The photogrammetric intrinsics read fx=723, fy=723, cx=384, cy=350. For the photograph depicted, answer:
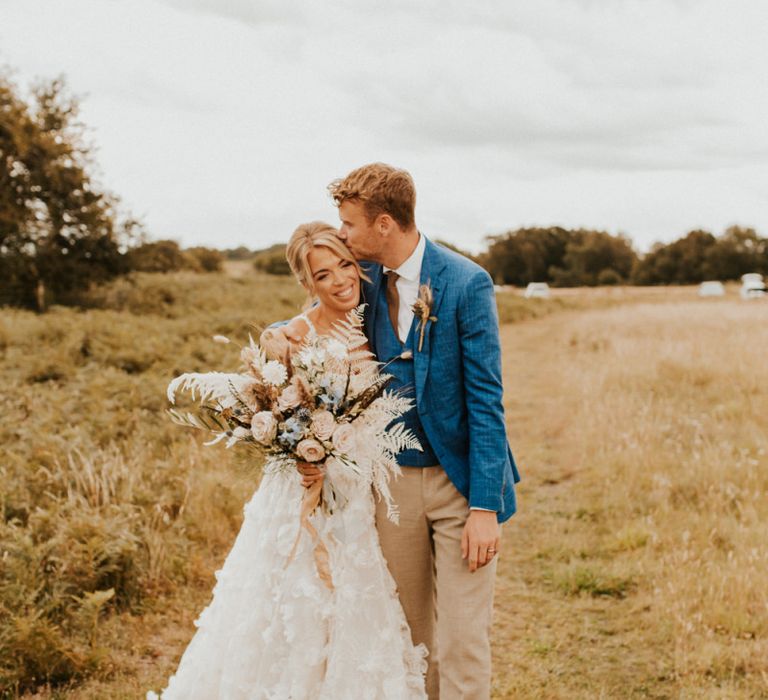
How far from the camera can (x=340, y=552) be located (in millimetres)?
3047

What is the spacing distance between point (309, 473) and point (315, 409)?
29cm

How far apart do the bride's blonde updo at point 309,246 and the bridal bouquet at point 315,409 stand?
0.33m

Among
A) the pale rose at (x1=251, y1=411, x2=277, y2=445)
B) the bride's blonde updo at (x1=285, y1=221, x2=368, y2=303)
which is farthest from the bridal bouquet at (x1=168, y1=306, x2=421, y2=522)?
the bride's blonde updo at (x1=285, y1=221, x2=368, y2=303)

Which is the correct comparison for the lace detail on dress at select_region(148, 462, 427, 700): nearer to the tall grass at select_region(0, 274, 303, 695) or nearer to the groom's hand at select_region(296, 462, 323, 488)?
the groom's hand at select_region(296, 462, 323, 488)

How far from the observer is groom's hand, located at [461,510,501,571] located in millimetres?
2799

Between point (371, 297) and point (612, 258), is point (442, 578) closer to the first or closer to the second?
point (371, 297)

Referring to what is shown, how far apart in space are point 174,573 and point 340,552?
7.30 ft

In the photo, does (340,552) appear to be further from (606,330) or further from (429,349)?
(606,330)

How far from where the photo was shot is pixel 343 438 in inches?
105

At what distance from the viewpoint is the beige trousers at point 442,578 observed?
9.41 ft

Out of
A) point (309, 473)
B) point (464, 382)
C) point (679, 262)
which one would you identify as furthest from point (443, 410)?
point (679, 262)

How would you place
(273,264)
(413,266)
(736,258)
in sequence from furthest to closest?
(736,258), (273,264), (413,266)

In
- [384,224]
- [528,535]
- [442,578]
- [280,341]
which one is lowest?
[528,535]

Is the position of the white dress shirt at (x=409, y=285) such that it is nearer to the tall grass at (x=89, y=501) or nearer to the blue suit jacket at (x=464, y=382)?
the blue suit jacket at (x=464, y=382)
